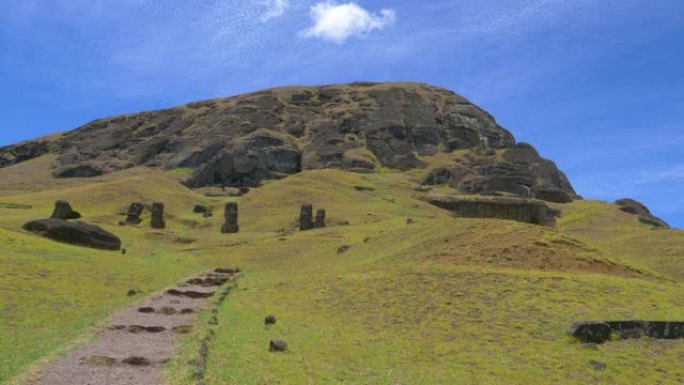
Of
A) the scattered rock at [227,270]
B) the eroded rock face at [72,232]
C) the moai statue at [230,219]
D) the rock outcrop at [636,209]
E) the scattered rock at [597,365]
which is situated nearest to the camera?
the scattered rock at [597,365]

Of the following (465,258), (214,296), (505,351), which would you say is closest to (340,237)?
(465,258)

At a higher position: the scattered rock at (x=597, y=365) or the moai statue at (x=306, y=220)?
the moai statue at (x=306, y=220)

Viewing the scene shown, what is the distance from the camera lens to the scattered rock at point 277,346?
19250 millimetres

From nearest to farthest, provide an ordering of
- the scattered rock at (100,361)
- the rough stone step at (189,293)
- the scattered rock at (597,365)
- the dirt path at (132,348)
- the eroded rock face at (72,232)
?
the dirt path at (132,348), the scattered rock at (100,361), the scattered rock at (597,365), the rough stone step at (189,293), the eroded rock face at (72,232)

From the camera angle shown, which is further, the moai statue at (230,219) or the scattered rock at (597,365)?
the moai statue at (230,219)

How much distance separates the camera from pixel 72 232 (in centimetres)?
4831

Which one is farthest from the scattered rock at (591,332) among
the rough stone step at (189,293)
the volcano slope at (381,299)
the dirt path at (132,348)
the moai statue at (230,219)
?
the moai statue at (230,219)

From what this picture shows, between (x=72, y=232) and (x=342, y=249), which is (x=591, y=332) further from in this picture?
(x=72, y=232)

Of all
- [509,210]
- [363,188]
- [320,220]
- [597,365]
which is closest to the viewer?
[597,365]

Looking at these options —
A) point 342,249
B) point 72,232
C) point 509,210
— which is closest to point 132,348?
point 342,249

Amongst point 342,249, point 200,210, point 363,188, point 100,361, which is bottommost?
point 100,361

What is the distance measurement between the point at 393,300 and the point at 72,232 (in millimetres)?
29916

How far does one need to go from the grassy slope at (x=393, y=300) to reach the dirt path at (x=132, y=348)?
29.7 inches

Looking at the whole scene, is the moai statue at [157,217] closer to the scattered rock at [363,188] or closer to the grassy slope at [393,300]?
the grassy slope at [393,300]
